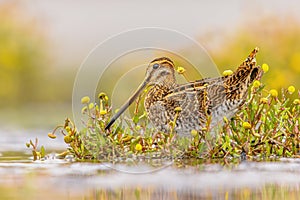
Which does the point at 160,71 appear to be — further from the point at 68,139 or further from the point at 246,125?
the point at 68,139

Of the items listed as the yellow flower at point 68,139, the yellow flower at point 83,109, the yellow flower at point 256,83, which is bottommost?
the yellow flower at point 68,139

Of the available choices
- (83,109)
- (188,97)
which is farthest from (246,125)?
(83,109)

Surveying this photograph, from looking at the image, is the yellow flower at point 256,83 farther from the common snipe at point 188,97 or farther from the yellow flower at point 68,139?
the yellow flower at point 68,139

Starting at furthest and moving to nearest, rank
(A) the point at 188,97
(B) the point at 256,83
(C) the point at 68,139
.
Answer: (B) the point at 256,83
(C) the point at 68,139
(A) the point at 188,97

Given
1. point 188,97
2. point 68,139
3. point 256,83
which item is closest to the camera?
point 188,97

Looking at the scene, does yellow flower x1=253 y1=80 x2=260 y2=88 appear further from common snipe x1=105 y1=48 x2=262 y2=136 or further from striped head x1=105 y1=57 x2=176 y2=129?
striped head x1=105 y1=57 x2=176 y2=129

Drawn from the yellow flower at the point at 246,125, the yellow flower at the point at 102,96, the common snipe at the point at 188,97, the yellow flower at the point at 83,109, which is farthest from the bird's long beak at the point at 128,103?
the yellow flower at the point at 246,125

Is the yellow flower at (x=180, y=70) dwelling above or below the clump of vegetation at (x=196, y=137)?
above

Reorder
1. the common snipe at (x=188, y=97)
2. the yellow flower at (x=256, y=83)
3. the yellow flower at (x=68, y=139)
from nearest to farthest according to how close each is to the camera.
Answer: the common snipe at (x=188, y=97) → the yellow flower at (x=68, y=139) → the yellow flower at (x=256, y=83)

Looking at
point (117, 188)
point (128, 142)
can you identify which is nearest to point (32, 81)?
point (128, 142)
